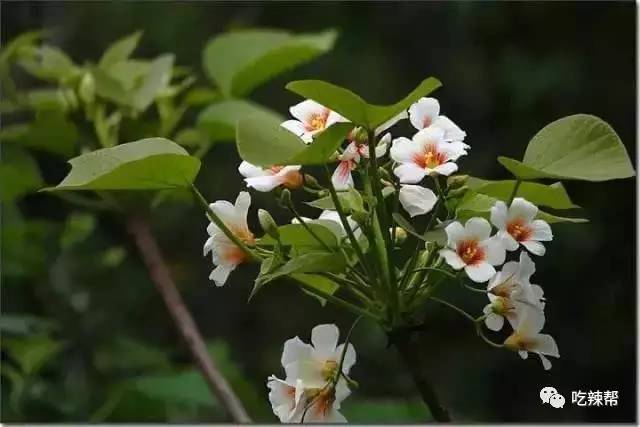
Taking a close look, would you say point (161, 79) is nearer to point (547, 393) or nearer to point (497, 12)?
point (547, 393)

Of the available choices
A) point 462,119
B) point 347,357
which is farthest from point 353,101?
point 462,119

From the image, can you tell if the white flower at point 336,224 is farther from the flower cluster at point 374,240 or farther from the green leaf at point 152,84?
the green leaf at point 152,84

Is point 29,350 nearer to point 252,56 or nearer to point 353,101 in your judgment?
point 252,56

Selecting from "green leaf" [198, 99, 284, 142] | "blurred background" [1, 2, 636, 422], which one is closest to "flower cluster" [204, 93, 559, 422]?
"green leaf" [198, 99, 284, 142]

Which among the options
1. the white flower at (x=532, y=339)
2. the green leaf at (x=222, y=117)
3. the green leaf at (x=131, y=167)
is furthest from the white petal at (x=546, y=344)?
the green leaf at (x=222, y=117)

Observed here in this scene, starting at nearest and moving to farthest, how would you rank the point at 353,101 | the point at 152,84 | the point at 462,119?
the point at 353,101, the point at 152,84, the point at 462,119

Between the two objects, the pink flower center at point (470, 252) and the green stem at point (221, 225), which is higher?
the green stem at point (221, 225)

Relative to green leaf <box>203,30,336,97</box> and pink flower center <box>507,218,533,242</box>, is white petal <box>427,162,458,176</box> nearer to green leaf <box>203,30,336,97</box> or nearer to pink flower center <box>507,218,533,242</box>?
pink flower center <box>507,218,533,242</box>
